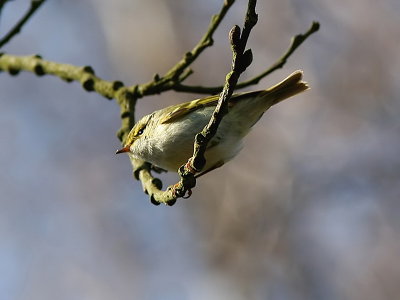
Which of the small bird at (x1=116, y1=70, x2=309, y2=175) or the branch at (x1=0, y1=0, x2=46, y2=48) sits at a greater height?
the branch at (x1=0, y1=0, x2=46, y2=48)

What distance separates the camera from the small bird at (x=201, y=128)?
3451mm

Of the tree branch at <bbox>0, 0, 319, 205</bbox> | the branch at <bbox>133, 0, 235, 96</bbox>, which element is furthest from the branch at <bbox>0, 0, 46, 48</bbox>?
the branch at <bbox>133, 0, 235, 96</bbox>

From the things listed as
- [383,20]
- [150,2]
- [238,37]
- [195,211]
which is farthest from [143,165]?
→ [150,2]

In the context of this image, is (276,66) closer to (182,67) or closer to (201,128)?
(182,67)

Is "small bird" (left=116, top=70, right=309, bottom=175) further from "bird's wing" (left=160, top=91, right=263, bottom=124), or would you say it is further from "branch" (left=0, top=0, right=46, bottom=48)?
"branch" (left=0, top=0, right=46, bottom=48)

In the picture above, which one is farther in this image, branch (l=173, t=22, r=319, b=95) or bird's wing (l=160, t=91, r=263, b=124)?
branch (l=173, t=22, r=319, b=95)

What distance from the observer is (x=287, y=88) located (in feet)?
12.1

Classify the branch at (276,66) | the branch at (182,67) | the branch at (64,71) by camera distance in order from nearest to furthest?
the branch at (182,67) → the branch at (276,66) → the branch at (64,71)

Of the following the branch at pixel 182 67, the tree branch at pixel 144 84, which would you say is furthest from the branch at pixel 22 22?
the branch at pixel 182 67

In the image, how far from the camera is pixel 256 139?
826cm

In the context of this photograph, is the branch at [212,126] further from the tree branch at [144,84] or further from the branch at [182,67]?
the branch at [182,67]

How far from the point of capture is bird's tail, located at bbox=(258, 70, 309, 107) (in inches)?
144

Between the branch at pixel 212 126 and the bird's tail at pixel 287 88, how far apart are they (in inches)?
36.7

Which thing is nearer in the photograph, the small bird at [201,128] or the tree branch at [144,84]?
the tree branch at [144,84]
